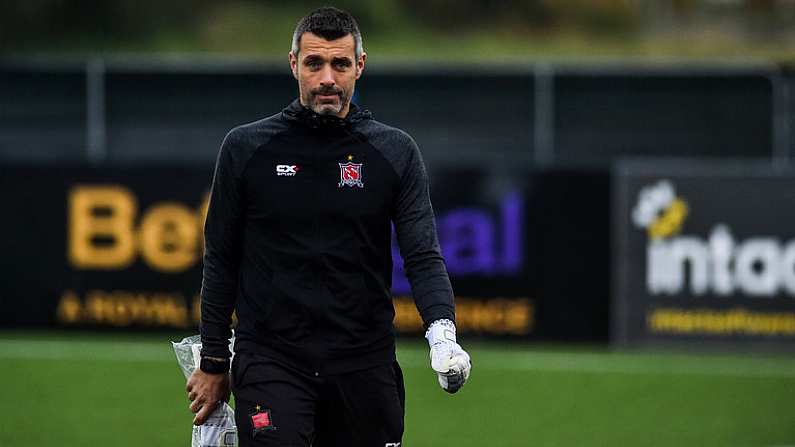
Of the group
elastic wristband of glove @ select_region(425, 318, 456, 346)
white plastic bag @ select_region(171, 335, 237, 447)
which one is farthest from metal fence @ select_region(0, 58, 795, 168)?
elastic wristband of glove @ select_region(425, 318, 456, 346)

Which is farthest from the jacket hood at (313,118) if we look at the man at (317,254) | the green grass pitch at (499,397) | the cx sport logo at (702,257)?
the cx sport logo at (702,257)

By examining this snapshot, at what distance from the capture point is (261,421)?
5652 mm

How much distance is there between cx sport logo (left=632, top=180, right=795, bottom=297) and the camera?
46.6ft

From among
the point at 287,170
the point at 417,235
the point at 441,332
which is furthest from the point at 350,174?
the point at 441,332

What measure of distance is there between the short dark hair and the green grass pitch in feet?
16.0

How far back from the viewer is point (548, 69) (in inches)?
642

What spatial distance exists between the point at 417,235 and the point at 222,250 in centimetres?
68

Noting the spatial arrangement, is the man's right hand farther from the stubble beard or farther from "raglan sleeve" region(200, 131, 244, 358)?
the stubble beard

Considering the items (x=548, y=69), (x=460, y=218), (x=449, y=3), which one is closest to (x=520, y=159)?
(x=548, y=69)

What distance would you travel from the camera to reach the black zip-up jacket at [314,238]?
5.68 metres

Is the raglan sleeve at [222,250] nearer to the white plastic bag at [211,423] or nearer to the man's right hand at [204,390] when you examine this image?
the man's right hand at [204,390]

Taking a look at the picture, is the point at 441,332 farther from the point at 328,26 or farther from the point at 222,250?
the point at 328,26

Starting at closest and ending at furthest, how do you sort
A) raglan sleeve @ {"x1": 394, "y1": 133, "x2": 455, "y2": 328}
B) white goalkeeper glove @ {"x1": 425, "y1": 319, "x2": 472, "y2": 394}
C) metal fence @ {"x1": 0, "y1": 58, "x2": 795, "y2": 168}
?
white goalkeeper glove @ {"x1": 425, "y1": 319, "x2": 472, "y2": 394} < raglan sleeve @ {"x1": 394, "y1": 133, "x2": 455, "y2": 328} < metal fence @ {"x1": 0, "y1": 58, "x2": 795, "y2": 168}

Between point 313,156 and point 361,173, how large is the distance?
0.18 m
